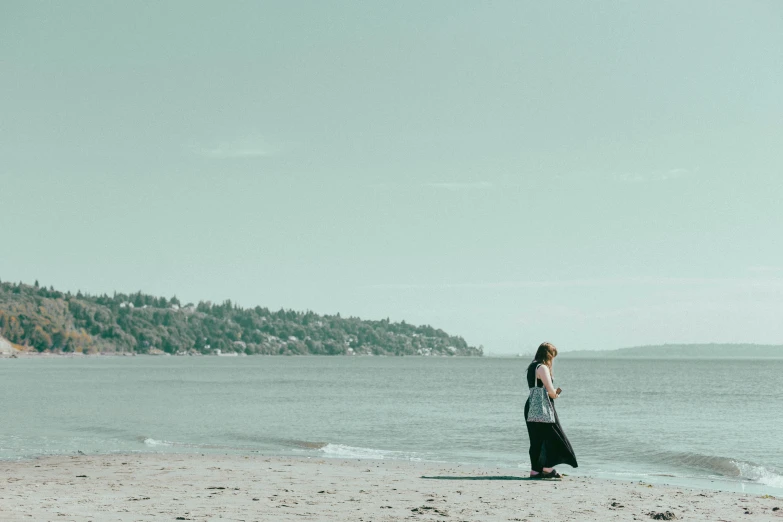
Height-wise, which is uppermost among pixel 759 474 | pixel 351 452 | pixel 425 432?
pixel 759 474

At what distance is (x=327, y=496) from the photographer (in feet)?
47.6

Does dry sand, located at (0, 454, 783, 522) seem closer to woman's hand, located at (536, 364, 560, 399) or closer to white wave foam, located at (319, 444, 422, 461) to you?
woman's hand, located at (536, 364, 560, 399)

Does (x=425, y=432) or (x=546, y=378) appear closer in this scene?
(x=546, y=378)

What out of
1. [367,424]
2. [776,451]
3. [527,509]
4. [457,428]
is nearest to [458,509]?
[527,509]

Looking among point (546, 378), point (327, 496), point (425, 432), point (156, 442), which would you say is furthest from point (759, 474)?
point (156, 442)

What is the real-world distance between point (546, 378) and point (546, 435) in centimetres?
127

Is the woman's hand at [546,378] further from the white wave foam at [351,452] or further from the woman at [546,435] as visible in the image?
the white wave foam at [351,452]

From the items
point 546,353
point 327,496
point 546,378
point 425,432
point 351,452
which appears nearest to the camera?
point 327,496

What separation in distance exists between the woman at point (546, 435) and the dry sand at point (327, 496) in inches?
17.0

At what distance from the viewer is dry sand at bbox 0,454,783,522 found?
40.8 feet

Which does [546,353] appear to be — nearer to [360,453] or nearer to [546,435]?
[546,435]

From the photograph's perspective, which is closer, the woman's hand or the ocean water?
the woman's hand

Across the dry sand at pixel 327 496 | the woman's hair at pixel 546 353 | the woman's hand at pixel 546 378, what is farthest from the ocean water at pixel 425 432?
the woman's hair at pixel 546 353

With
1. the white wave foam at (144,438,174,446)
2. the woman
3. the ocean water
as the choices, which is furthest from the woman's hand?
the white wave foam at (144,438,174,446)
